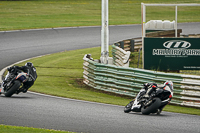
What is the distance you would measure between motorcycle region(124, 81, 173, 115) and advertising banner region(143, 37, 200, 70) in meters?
5.67

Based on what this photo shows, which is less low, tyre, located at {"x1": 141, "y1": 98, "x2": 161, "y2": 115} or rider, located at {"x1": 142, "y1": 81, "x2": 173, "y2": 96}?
rider, located at {"x1": 142, "y1": 81, "x2": 173, "y2": 96}

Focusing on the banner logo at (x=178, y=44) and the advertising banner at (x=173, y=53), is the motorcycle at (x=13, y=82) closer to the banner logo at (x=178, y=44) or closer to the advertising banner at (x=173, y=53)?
the advertising banner at (x=173, y=53)

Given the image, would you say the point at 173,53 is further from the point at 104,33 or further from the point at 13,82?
the point at 13,82

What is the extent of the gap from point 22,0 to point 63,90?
38.8 m

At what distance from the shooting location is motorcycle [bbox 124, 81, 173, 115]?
353 inches

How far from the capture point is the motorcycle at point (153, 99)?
29.4ft

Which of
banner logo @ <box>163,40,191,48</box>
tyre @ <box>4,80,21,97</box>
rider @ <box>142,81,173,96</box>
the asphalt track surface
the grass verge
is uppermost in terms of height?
banner logo @ <box>163,40,191,48</box>

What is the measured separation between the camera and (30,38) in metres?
24.8

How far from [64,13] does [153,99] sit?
104 feet

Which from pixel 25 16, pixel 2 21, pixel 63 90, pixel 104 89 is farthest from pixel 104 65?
pixel 25 16

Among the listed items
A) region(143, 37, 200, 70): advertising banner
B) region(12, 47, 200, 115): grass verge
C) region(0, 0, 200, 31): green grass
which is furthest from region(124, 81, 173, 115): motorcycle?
region(0, 0, 200, 31): green grass

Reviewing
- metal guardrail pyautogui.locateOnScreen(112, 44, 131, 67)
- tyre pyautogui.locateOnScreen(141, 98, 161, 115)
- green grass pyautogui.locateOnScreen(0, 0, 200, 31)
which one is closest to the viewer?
tyre pyautogui.locateOnScreen(141, 98, 161, 115)

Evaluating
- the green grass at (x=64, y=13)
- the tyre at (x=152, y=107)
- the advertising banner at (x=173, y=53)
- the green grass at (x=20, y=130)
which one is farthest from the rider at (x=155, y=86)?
the green grass at (x=64, y=13)

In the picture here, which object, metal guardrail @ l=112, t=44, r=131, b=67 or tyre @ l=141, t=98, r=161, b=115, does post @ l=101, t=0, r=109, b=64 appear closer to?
metal guardrail @ l=112, t=44, r=131, b=67
